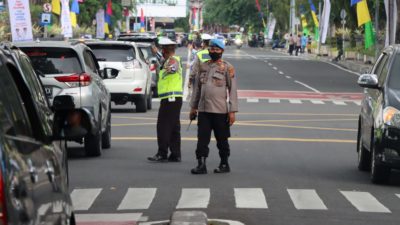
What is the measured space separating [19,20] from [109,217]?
20.1 m

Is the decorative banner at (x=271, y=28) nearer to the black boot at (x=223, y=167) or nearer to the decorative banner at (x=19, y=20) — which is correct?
the decorative banner at (x=19, y=20)

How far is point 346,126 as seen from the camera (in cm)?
2244

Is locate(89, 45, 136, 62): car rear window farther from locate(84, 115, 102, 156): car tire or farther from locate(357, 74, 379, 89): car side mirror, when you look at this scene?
locate(357, 74, 379, 89): car side mirror

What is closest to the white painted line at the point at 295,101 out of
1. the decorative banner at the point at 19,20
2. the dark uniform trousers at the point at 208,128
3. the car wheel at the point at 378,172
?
the decorative banner at the point at 19,20

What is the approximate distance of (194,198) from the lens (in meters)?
11.4

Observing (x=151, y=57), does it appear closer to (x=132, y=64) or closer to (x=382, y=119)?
(x=132, y=64)

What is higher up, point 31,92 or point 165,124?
point 31,92

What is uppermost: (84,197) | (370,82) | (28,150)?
(28,150)

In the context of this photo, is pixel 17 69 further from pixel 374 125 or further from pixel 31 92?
pixel 374 125

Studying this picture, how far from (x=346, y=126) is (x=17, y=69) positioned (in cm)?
1754

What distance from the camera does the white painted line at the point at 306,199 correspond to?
10867 millimetres

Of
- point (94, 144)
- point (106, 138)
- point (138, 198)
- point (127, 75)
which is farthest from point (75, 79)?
point (127, 75)

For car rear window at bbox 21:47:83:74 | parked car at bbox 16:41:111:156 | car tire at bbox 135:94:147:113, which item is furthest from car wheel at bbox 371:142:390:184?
car tire at bbox 135:94:147:113

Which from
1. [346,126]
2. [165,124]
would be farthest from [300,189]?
[346,126]
